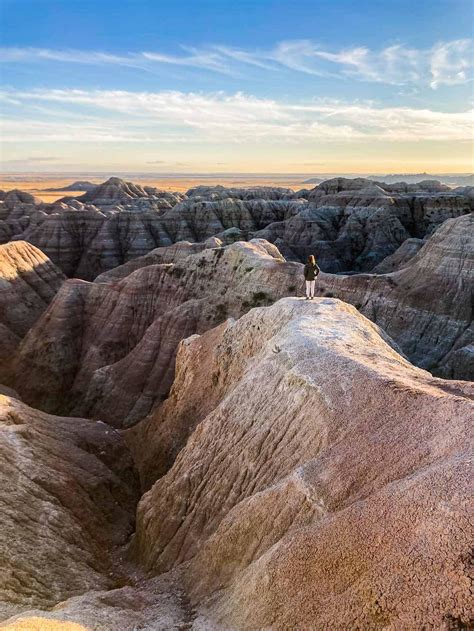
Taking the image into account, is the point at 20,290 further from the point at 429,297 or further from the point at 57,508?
the point at 57,508

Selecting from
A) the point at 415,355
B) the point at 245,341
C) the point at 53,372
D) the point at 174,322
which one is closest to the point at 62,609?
the point at 245,341

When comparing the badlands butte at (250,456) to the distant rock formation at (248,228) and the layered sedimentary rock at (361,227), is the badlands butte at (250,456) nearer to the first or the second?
the distant rock formation at (248,228)

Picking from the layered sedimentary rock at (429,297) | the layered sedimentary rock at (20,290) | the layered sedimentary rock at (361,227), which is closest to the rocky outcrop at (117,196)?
the layered sedimentary rock at (361,227)

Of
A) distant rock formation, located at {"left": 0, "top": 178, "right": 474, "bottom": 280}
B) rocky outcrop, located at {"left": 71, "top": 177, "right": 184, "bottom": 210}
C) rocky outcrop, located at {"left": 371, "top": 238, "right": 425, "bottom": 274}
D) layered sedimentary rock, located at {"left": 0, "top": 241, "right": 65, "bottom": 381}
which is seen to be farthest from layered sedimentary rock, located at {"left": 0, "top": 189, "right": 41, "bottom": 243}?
Result: rocky outcrop, located at {"left": 371, "top": 238, "right": 425, "bottom": 274}

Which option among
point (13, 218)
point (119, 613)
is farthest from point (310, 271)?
point (13, 218)

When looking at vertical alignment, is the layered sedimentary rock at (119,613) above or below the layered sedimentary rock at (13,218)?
below

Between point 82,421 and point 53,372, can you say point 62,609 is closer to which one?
point 82,421

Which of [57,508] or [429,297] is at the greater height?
[429,297]
